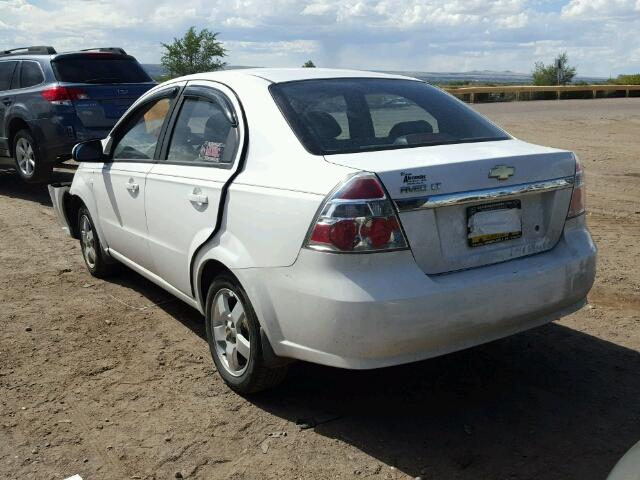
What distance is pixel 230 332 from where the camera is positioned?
3.96m

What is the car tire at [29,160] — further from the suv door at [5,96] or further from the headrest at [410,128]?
the headrest at [410,128]

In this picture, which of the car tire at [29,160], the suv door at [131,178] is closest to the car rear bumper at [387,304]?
the suv door at [131,178]

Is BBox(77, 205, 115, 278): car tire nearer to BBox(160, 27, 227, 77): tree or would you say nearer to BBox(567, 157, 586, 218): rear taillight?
BBox(567, 157, 586, 218): rear taillight

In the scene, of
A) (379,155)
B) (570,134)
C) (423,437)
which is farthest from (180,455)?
(570,134)

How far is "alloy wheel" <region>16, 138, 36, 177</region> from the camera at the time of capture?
9898 mm

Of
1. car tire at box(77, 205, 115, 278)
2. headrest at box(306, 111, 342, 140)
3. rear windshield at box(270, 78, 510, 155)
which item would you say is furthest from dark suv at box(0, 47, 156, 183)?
headrest at box(306, 111, 342, 140)

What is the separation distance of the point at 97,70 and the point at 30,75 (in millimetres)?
997

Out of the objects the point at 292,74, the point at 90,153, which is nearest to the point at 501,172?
the point at 292,74

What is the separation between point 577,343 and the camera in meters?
4.55

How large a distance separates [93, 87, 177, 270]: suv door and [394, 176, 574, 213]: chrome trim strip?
2.16 meters

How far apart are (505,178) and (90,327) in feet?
10.3

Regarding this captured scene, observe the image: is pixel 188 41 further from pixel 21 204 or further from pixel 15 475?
pixel 15 475

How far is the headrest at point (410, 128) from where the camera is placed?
12.9 feet

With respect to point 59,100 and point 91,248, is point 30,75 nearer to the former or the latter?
point 59,100
